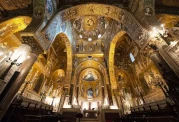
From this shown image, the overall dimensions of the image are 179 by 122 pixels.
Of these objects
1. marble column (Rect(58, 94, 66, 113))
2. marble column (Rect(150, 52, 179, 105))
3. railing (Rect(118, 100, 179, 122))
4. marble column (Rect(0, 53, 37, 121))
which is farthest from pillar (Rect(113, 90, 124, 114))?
marble column (Rect(0, 53, 37, 121))

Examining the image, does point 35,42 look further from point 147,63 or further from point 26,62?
point 147,63

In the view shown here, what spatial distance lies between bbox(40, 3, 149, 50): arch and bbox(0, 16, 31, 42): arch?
1.83m

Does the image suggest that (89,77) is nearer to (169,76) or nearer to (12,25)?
(12,25)

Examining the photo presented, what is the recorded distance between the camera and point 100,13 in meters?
8.25

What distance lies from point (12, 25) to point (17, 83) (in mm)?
5078

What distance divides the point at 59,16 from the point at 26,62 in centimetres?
405

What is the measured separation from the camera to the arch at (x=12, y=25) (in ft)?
22.4

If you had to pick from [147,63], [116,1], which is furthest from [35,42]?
[147,63]

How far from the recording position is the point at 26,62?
16.2ft

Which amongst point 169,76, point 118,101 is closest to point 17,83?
point 169,76

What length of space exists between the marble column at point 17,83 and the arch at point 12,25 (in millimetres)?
3402

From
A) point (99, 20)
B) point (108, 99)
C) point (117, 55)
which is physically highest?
point (99, 20)

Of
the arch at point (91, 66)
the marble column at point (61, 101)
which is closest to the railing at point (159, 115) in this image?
the marble column at point (61, 101)

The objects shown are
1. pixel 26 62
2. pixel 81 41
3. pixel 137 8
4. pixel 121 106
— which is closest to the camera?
pixel 26 62
